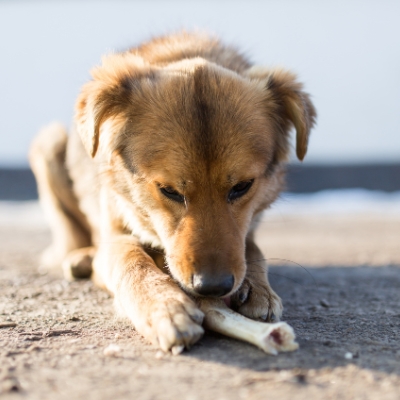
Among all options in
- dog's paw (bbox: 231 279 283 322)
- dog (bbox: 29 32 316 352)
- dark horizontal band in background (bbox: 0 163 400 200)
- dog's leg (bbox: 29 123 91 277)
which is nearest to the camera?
dog (bbox: 29 32 316 352)

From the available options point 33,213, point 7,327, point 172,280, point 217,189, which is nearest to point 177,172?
point 217,189

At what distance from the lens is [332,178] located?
524 inches

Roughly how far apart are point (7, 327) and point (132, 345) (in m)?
0.78

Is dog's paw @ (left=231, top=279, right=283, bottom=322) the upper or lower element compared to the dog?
lower

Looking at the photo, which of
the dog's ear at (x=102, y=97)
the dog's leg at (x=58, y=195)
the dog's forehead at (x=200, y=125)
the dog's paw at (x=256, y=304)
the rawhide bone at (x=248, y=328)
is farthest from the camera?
the dog's leg at (x=58, y=195)

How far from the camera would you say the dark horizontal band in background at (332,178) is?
12.8 metres

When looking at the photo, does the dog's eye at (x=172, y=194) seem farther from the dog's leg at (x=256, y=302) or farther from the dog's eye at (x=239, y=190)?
the dog's leg at (x=256, y=302)

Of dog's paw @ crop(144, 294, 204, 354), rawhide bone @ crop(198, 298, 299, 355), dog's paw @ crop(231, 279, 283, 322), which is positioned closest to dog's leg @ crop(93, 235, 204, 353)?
dog's paw @ crop(144, 294, 204, 354)

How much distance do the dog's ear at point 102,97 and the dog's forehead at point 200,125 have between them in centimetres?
15

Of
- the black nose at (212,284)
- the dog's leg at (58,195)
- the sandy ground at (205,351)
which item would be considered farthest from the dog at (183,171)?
the dog's leg at (58,195)

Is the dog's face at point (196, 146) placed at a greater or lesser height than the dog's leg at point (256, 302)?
greater

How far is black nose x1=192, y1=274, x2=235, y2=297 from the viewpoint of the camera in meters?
2.47

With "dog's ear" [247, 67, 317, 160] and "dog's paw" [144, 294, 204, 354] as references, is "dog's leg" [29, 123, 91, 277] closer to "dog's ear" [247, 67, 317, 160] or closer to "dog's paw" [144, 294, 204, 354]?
"dog's ear" [247, 67, 317, 160]

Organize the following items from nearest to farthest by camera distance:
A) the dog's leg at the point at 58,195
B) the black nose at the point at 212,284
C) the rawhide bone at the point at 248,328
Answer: the rawhide bone at the point at 248,328 < the black nose at the point at 212,284 < the dog's leg at the point at 58,195
